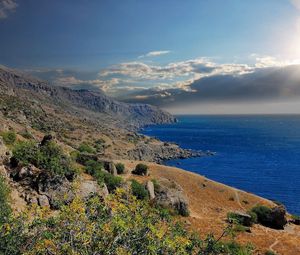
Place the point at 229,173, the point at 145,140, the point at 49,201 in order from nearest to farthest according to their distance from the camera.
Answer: the point at 49,201 → the point at 229,173 → the point at 145,140

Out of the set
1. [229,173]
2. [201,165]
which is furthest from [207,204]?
[201,165]

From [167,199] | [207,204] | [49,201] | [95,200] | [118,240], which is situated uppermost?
[95,200]

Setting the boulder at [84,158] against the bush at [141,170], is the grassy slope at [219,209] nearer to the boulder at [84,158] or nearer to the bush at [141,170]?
the bush at [141,170]

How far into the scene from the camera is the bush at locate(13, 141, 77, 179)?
122 feet

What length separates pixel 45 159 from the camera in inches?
1511

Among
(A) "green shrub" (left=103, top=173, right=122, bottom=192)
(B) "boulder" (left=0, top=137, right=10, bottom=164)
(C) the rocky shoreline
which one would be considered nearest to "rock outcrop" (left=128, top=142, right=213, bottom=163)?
(C) the rocky shoreline

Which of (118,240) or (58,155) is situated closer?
(118,240)

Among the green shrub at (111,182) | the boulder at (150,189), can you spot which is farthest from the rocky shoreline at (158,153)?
the green shrub at (111,182)

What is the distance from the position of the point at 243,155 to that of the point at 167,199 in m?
134

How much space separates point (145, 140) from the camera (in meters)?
190

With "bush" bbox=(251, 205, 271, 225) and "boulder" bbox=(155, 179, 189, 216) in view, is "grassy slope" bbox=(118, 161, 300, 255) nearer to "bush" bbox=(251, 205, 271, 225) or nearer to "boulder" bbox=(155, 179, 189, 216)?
"boulder" bbox=(155, 179, 189, 216)

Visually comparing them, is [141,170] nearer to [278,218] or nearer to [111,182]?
[111,182]

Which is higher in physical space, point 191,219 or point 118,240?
point 118,240

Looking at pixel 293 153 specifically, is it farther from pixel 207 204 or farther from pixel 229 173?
pixel 207 204
